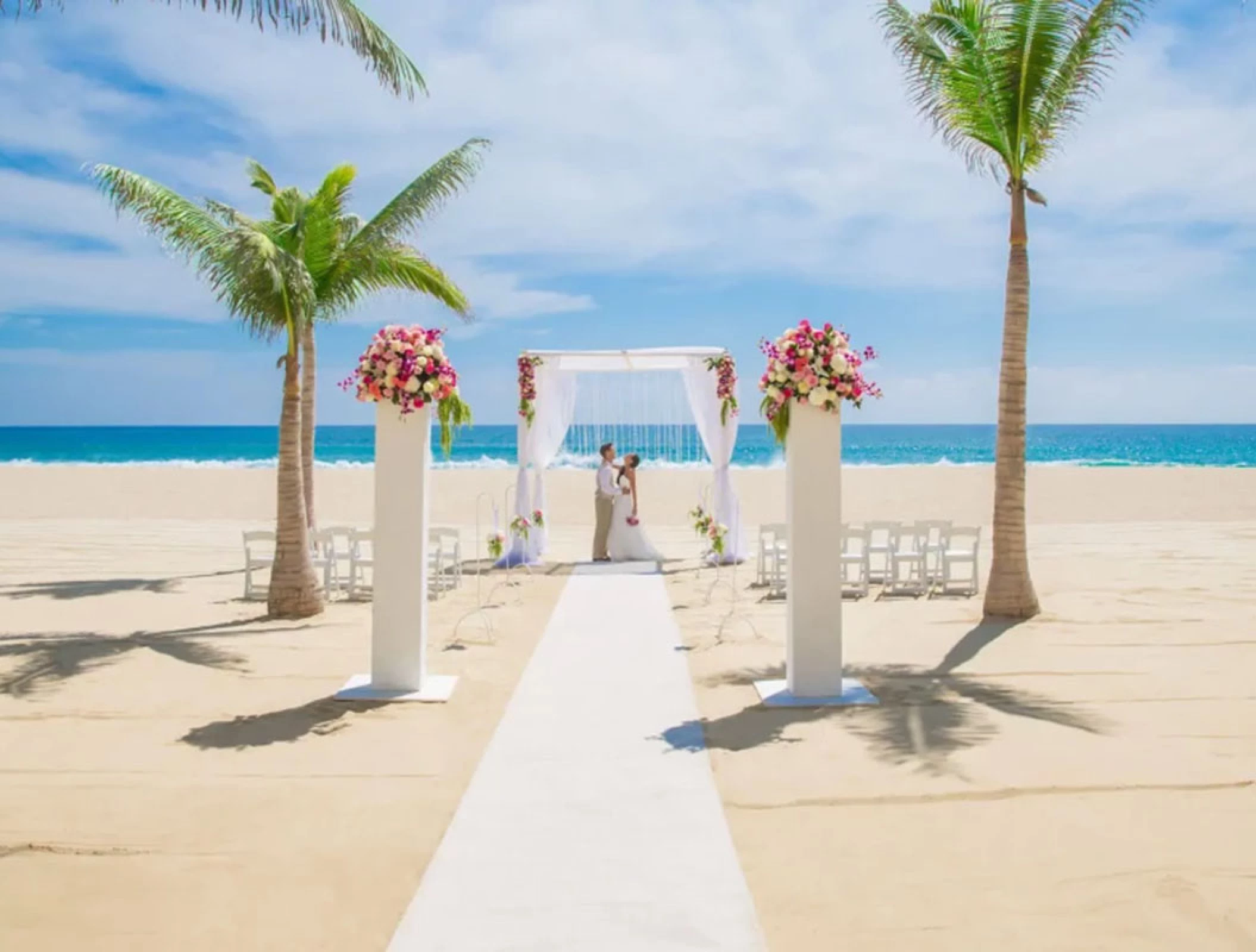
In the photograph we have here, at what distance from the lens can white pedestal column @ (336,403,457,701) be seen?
7.21m

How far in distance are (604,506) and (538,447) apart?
140 cm

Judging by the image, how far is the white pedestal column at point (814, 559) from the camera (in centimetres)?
707

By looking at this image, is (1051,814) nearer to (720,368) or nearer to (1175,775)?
(1175,775)

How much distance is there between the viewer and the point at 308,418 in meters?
13.7

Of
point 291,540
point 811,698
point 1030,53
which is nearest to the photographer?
point 811,698

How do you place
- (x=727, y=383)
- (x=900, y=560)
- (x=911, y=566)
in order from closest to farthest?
1. (x=900, y=560)
2. (x=911, y=566)
3. (x=727, y=383)

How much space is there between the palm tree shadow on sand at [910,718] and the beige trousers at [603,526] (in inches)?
319

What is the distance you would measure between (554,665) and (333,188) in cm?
673

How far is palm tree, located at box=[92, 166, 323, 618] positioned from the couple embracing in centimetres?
581

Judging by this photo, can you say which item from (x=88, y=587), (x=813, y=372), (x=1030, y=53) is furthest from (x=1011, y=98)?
(x=88, y=587)

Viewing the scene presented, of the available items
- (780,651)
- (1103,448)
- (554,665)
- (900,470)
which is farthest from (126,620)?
(1103,448)

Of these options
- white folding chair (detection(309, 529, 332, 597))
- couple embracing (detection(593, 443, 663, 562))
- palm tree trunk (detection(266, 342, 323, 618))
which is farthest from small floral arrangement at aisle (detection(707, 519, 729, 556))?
palm tree trunk (detection(266, 342, 323, 618))

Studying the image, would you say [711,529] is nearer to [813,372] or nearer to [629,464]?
[629,464]

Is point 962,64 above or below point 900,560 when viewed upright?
above
